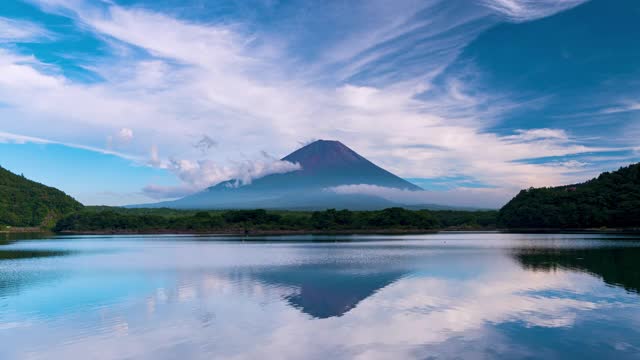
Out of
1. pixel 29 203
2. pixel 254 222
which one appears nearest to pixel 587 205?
pixel 254 222

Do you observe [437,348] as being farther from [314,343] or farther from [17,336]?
[17,336]

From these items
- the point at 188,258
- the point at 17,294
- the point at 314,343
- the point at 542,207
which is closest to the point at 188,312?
the point at 314,343

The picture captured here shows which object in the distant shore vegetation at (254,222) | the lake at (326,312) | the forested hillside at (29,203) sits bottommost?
the lake at (326,312)

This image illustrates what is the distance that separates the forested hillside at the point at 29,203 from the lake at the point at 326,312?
222ft

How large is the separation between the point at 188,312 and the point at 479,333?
6978 mm

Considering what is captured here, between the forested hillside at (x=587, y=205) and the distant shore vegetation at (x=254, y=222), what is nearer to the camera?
the forested hillside at (x=587, y=205)

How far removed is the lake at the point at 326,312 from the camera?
945 cm

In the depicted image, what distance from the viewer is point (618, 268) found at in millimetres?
20438

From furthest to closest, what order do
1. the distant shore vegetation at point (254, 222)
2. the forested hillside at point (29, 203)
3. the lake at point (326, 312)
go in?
the forested hillside at point (29, 203)
the distant shore vegetation at point (254, 222)
the lake at point (326, 312)

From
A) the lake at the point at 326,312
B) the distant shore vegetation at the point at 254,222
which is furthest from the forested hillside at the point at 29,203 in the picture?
the lake at the point at 326,312

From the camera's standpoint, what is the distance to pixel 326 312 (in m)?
Answer: 12.8

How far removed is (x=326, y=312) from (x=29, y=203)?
286ft

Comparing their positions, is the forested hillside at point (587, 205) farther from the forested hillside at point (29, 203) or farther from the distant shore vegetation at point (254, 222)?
the forested hillside at point (29, 203)

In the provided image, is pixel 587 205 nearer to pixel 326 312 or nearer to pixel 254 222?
pixel 254 222
